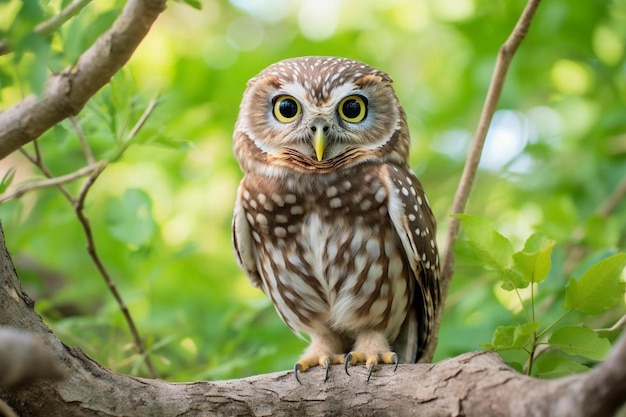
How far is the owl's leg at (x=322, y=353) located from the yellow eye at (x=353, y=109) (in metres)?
1.06

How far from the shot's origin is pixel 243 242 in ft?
12.4

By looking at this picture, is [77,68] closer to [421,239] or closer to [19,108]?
[19,108]

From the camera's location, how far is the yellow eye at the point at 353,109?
12.0ft

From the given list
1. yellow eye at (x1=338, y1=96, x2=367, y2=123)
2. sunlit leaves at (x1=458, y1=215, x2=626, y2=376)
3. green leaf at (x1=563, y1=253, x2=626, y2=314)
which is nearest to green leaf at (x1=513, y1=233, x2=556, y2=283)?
sunlit leaves at (x1=458, y1=215, x2=626, y2=376)

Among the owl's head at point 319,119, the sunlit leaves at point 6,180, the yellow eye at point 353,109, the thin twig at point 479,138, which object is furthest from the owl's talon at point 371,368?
the sunlit leaves at point 6,180

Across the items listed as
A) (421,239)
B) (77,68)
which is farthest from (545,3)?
(77,68)

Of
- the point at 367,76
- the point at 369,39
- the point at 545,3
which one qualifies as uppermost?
the point at 369,39

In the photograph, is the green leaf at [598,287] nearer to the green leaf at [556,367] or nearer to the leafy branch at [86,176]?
the green leaf at [556,367]

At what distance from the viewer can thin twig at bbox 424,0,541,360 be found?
3.29 m

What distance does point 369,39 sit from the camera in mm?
6828

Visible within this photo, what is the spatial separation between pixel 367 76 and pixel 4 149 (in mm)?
1881

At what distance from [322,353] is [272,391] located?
779 millimetres

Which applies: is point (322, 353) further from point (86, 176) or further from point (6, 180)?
point (6, 180)

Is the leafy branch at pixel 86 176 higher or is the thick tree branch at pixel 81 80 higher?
the leafy branch at pixel 86 176
